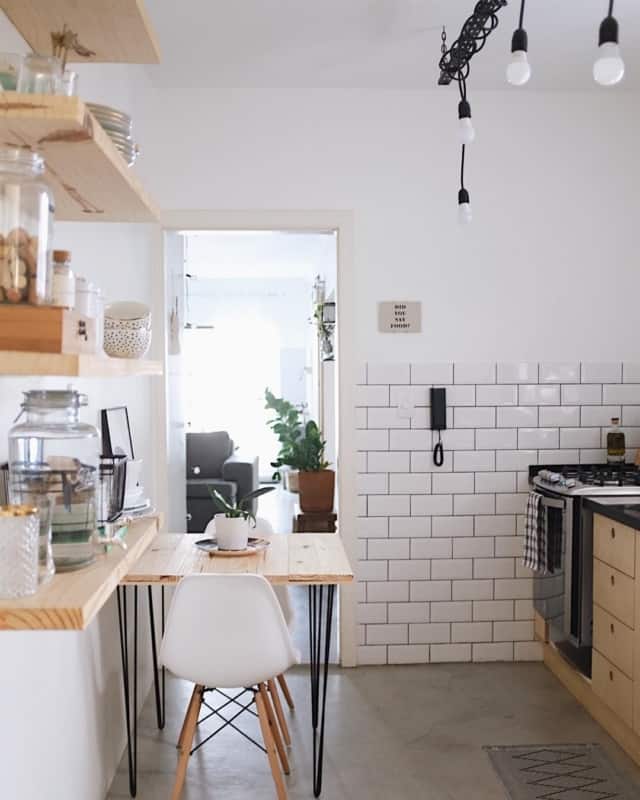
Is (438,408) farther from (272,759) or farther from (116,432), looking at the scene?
(272,759)

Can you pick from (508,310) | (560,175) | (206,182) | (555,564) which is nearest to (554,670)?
(555,564)

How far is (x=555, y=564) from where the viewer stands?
3740mm

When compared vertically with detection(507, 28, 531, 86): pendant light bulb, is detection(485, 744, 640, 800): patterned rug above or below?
below

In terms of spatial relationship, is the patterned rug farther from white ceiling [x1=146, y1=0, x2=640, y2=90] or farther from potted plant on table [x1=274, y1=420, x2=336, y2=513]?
white ceiling [x1=146, y1=0, x2=640, y2=90]

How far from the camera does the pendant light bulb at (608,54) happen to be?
1778 mm

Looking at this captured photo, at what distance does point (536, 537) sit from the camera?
389 centimetres

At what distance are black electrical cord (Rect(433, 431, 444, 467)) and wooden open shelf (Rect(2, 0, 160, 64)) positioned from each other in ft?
8.76

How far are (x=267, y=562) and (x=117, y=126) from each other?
1.67 meters

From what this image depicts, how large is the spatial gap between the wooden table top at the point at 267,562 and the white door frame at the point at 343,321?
0.80 meters

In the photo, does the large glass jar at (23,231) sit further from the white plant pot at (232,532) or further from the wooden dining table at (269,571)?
the white plant pot at (232,532)

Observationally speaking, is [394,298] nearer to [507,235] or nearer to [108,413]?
[507,235]

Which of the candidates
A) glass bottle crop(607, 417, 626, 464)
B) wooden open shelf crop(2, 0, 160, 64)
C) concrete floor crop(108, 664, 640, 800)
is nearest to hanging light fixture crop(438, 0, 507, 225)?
wooden open shelf crop(2, 0, 160, 64)

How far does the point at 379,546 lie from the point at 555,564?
34.1 inches

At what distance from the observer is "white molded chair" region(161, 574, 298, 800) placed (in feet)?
8.43
